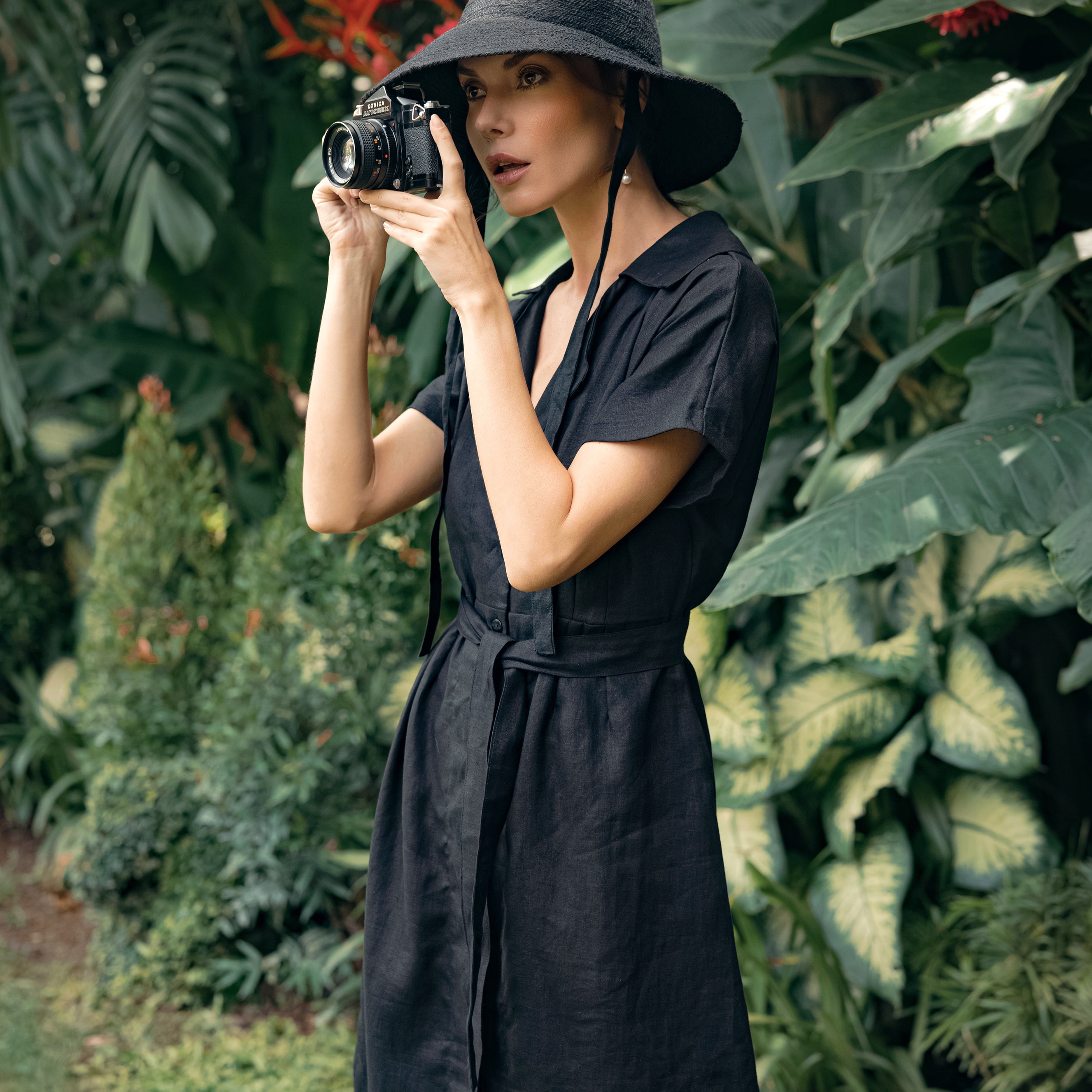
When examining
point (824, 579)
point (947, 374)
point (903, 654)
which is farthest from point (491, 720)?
point (947, 374)

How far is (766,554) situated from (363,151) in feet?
3.25

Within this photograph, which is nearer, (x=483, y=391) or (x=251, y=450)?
(x=483, y=391)

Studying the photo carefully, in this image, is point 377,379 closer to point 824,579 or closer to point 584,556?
point 824,579

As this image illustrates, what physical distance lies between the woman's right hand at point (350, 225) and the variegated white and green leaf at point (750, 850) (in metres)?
1.43

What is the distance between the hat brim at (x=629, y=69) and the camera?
3.08 ft

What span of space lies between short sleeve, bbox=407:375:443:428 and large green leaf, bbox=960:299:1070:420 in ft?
3.48

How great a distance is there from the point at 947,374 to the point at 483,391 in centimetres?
172

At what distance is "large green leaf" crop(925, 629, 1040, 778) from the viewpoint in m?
2.04

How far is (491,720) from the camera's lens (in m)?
1.06

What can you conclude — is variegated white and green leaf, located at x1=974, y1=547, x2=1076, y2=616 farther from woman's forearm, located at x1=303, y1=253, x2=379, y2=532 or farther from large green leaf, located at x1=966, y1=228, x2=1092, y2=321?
woman's forearm, located at x1=303, y1=253, x2=379, y2=532

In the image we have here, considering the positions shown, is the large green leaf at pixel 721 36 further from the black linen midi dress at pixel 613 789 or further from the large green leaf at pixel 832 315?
the black linen midi dress at pixel 613 789

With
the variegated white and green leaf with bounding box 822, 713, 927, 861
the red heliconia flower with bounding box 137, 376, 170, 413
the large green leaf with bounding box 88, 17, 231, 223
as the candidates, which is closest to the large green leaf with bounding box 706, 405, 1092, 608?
the variegated white and green leaf with bounding box 822, 713, 927, 861

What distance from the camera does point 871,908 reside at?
6.74 feet

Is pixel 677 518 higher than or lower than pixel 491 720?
higher
